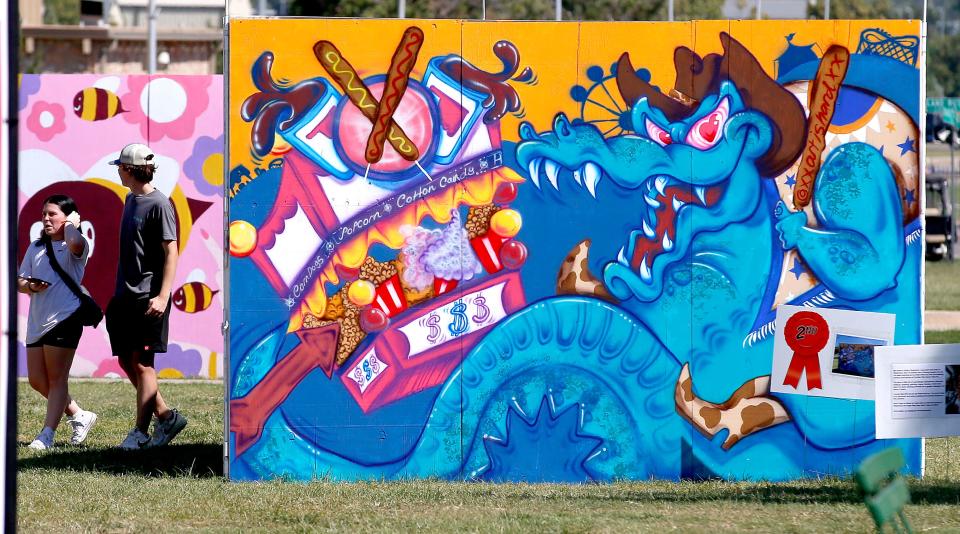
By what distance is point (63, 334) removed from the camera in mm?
8898

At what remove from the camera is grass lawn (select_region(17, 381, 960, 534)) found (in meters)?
6.46

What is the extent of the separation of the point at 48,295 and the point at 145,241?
0.95m

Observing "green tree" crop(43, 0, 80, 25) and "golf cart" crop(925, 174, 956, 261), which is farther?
"green tree" crop(43, 0, 80, 25)

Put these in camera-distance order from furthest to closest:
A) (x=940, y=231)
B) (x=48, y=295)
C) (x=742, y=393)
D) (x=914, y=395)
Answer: (x=940, y=231) < (x=48, y=295) < (x=742, y=393) < (x=914, y=395)

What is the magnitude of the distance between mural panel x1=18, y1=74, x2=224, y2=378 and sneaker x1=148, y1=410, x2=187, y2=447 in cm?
377

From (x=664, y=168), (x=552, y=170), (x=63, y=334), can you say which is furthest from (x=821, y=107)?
(x=63, y=334)

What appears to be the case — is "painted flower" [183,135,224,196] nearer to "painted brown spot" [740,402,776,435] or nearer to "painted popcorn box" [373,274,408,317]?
"painted popcorn box" [373,274,408,317]

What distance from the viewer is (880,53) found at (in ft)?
25.0

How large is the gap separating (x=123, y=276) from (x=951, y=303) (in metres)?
16.9

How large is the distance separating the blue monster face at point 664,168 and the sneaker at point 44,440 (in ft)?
12.6

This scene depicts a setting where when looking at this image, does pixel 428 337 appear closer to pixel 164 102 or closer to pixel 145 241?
pixel 145 241

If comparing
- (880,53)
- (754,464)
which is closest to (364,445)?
(754,464)

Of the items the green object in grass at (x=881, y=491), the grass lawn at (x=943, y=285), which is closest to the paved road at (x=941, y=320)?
the grass lawn at (x=943, y=285)

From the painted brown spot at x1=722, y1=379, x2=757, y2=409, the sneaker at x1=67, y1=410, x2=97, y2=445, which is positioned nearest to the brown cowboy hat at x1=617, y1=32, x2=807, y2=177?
the painted brown spot at x1=722, y1=379, x2=757, y2=409
